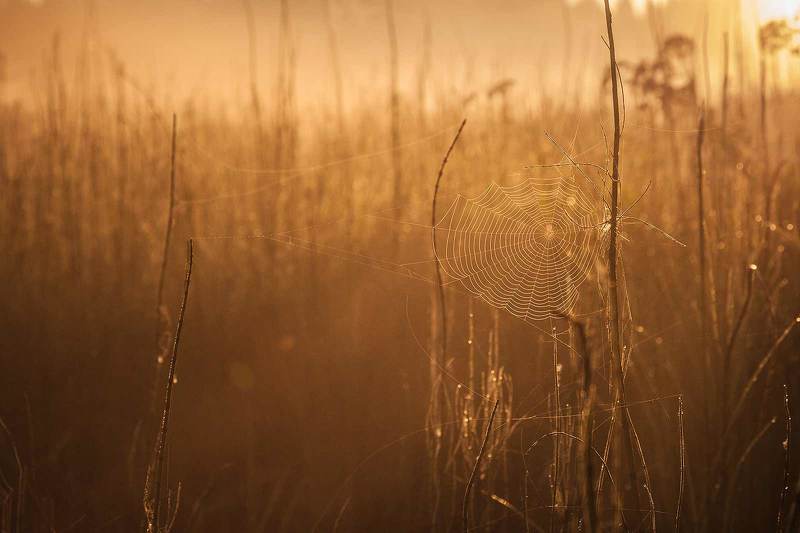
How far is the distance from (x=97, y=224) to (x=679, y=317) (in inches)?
104

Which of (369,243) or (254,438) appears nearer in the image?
(254,438)

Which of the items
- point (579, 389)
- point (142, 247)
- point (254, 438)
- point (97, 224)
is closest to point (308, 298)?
point (254, 438)

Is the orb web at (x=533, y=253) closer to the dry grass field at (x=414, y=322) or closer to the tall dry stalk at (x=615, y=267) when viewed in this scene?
the dry grass field at (x=414, y=322)

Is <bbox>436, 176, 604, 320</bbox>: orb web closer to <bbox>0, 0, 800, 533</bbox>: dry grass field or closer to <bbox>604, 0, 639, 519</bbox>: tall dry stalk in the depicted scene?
<bbox>0, 0, 800, 533</bbox>: dry grass field

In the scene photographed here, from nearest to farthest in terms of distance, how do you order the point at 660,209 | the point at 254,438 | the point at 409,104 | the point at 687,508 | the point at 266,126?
the point at 687,508 < the point at 254,438 < the point at 660,209 < the point at 266,126 < the point at 409,104

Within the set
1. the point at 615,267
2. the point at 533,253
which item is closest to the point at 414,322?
the point at 533,253

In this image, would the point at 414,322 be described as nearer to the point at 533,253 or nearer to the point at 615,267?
the point at 533,253

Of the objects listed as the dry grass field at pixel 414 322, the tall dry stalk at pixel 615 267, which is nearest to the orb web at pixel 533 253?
the dry grass field at pixel 414 322

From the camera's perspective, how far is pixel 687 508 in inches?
61.8

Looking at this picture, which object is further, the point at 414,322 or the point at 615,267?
the point at 414,322

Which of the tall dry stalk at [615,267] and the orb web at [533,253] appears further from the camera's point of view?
the orb web at [533,253]

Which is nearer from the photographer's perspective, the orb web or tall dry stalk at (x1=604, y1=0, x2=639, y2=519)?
tall dry stalk at (x1=604, y1=0, x2=639, y2=519)

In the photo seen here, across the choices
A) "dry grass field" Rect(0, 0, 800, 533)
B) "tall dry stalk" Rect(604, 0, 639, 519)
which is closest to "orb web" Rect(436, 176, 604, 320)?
"dry grass field" Rect(0, 0, 800, 533)

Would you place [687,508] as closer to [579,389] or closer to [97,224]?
[579,389]
